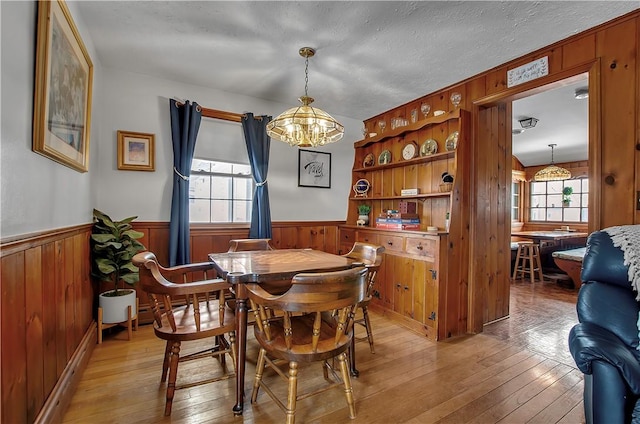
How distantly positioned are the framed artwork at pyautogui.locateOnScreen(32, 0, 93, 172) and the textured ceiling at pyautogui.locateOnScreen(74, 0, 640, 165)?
510mm

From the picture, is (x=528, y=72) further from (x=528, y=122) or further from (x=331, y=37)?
(x=528, y=122)

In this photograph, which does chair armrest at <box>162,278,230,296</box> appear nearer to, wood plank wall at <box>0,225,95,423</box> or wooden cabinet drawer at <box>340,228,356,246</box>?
wood plank wall at <box>0,225,95,423</box>

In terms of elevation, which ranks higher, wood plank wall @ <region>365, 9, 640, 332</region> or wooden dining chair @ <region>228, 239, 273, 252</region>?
wood plank wall @ <region>365, 9, 640, 332</region>

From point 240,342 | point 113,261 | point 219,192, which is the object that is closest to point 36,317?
point 240,342

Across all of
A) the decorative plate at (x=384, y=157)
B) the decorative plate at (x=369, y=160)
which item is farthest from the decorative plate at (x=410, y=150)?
the decorative plate at (x=369, y=160)

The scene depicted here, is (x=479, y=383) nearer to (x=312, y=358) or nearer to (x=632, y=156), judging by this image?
(x=312, y=358)

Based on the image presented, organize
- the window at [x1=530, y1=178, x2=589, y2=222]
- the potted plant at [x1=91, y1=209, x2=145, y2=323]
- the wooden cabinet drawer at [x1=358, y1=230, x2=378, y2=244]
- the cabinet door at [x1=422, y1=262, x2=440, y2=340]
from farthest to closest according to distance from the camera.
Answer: the window at [x1=530, y1=178, x2=589, y2=222], the wooden cabinet drawer at [x1=358, y1=230, x2=378, y2=244], the cabinet door at [x1=422, y1=262, x2=440, y2=340], the potted plant at [x1=91, y1=209, x2=145, y2=323]

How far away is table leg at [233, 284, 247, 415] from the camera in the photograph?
170 cm

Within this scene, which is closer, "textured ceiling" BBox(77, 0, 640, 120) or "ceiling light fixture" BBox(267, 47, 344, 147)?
"textured ceiling" BBox(77, 0, 640, 120)

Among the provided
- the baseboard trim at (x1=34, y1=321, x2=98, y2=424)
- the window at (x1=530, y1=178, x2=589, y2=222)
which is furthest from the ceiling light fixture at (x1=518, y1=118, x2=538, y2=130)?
the baseboard trim at (x1=34, y1=321, x2=98, y2=424)

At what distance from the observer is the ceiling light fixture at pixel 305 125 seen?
7.61 feet

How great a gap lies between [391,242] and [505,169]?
1435mm

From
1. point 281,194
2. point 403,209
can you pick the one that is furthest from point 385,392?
point 281,194

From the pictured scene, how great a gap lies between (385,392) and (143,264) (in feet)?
5.43
